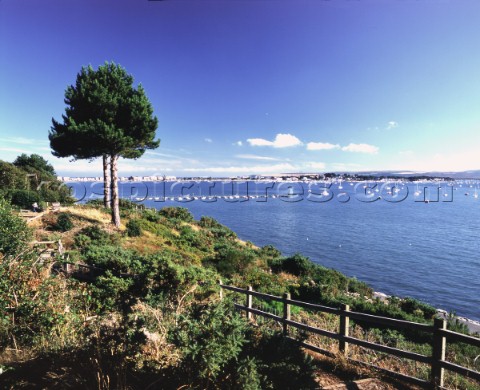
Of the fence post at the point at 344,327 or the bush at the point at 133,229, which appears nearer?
the fence post at the point at 344,327

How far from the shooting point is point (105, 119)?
2117 centimetres

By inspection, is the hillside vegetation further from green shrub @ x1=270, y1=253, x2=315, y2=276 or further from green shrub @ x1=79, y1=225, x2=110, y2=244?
green shrub @ x1=270, y1=253, x2=315, y2=276

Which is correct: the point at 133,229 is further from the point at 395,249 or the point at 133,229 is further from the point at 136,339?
the point at 395,249

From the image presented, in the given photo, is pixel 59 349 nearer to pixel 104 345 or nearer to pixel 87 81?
pixel 104 345

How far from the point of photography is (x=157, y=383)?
12.6 feet

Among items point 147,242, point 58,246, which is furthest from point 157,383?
point 147,242

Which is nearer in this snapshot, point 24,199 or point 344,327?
point 344,327

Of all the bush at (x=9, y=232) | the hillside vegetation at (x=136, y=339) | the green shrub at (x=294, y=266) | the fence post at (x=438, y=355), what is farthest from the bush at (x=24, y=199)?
the fence post at (x=438, y=355)

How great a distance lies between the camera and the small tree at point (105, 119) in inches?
813

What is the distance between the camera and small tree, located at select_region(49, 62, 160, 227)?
67.7ft

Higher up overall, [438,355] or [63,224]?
[438,355]

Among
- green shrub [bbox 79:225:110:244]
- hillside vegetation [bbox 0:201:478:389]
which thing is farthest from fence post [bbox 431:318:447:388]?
green shrub [bbox 79:225:110:244]

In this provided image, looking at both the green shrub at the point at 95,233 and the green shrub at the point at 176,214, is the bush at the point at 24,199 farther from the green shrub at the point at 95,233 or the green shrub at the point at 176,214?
the green shrub at the point at 176,214

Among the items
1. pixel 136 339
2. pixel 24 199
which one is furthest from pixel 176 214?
pixel 136 339
